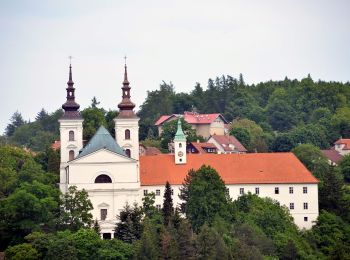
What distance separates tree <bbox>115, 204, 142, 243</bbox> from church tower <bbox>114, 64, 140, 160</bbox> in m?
7.10

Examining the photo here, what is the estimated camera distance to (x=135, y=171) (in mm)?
90000

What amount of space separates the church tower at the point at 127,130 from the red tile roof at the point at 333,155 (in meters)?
40.8

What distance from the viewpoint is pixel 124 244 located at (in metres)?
82.6

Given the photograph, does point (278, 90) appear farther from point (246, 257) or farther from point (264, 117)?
point (246, 257)

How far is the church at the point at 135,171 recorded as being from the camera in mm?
89375

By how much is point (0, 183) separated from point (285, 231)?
2371cm

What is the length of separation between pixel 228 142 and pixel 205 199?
137ft

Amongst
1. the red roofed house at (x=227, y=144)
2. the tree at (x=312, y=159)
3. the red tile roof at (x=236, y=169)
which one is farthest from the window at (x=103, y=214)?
the red roofed house at (x=227, y=144)

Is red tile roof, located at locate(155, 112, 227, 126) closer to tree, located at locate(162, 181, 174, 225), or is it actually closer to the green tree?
tree, located at locate(162, 181, 174, 225)

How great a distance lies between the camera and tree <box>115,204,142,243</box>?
8470 centimetres

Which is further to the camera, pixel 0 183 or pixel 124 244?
pixel 0 183

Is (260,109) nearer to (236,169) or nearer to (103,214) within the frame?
(236,169)

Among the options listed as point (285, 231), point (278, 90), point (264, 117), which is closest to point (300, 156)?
point (285, 231)

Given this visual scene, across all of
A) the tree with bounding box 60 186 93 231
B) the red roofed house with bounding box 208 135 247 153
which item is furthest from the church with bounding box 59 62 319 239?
the red roofed house with bounding box 208 135 247 153
